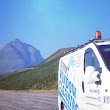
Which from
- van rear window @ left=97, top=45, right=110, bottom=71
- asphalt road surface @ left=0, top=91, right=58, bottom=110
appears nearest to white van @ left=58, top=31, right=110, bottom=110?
van rear window @ left=97, top=45, right=110, bottom=71

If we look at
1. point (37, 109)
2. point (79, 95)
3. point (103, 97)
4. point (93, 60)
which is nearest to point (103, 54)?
point (93, 60)

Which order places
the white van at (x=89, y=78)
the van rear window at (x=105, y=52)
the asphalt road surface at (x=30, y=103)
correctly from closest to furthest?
the white van at (x=89, y=78) < the van rear window at (x=105, y=52) < the asphalt road surface at (x=30, y=103)

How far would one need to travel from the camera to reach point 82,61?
8.95 metres

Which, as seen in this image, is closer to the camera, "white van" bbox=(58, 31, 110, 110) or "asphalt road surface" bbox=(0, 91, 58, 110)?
"white van" bbox=(58, 31, 110, 110)

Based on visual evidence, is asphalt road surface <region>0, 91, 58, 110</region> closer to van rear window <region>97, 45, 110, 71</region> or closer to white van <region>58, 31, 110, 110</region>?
white van <region>58, 31, 110, 110</region>

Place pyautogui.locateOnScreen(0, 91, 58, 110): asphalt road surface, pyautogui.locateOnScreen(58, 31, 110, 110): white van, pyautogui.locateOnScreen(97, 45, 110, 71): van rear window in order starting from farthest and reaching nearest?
pyautogui.locateOnScreen(0, 91, 58, 110): asphalt road surface < pyautogui.locateOnScreen(97, 45, 110, 71): van rear window < pyautogui.locateOnScreen(58, 31, 110, 110): white van

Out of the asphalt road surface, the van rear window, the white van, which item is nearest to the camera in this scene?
the white van

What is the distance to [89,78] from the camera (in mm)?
7270

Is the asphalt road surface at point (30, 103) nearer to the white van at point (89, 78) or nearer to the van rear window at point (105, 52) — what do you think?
the white van at point (89, 78)

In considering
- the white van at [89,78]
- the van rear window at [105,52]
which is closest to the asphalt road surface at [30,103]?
the white van at [89,78]

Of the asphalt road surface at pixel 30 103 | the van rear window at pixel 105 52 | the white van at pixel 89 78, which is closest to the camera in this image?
the white van at pixel 89 78

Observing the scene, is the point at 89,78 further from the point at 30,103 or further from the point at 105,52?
the point at 30,103

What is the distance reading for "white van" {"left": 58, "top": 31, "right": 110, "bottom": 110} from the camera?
7098mm

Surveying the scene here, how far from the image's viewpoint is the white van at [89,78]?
23.3 ft
